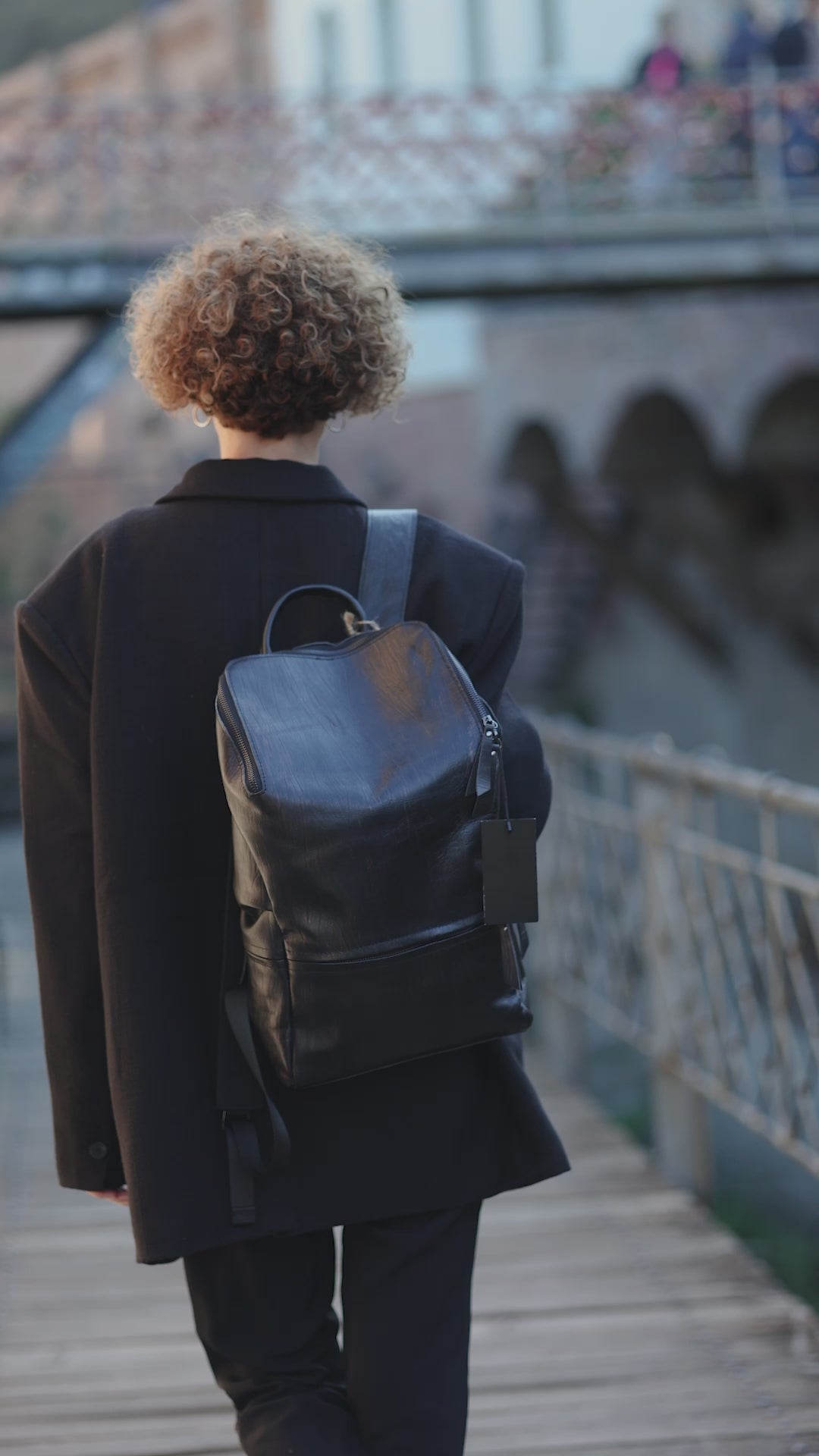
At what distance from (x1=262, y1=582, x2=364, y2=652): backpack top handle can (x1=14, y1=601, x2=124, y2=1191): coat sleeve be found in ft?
0.72

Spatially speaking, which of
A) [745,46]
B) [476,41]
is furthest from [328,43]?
[745,46]

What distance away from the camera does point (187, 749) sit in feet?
5.95

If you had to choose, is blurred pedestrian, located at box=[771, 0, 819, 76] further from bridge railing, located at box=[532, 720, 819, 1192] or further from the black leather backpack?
the black leather backpack

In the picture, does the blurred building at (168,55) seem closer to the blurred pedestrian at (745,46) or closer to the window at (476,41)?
the window at (476,41)

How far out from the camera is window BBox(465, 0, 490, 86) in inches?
697

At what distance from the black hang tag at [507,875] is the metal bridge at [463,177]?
302 inches

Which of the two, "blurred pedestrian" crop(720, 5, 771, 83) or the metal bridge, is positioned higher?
"blurred pedestrian" crop(720, 5, 771, 83)

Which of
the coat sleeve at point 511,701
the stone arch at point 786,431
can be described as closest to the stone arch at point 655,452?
the stone arch at point 786,431

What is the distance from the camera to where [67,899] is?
72.6 inches

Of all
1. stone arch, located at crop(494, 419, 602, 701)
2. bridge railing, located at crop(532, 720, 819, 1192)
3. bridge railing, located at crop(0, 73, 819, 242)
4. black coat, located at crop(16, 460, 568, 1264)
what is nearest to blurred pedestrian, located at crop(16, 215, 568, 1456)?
black coat, located at crop(16, 460, 568, 1264)

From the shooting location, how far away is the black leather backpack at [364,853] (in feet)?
5.26

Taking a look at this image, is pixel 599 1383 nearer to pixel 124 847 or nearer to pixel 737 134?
pixel 124 847

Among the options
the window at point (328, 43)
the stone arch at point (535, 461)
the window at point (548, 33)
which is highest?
the window at point (328, 43)

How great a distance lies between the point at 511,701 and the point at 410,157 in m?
8.19
